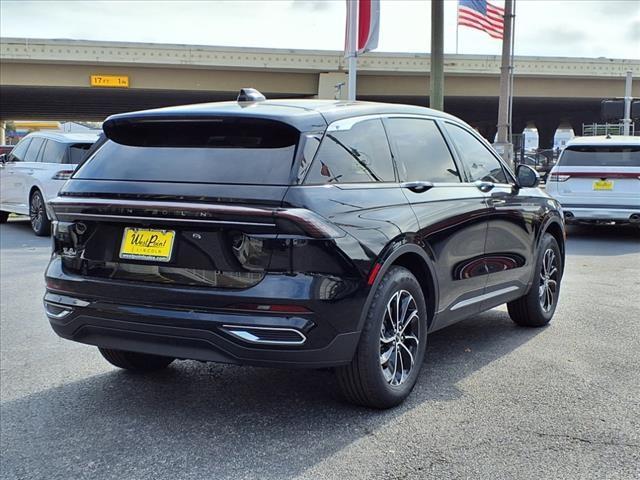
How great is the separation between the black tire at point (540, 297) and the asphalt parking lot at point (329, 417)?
0.16 metres

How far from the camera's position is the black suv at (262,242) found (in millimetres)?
3531

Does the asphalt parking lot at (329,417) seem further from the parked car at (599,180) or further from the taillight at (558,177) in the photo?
the taillight at (558,177)

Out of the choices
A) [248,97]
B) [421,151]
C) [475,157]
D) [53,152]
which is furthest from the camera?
[53,152]

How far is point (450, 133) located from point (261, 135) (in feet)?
5.92

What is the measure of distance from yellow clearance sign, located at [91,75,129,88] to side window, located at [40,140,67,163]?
23.4m

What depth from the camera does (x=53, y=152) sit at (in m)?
12.6

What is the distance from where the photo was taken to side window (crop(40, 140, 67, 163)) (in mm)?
12430

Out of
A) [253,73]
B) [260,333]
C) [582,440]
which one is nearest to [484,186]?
[582,440]

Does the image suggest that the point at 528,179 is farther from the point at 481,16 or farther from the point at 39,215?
the point at 481,16

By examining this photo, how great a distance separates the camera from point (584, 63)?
3894cm

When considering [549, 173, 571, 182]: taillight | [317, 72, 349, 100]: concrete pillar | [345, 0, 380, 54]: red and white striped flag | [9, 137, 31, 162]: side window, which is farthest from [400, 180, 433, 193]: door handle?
[317, 72, 349, 100]: concrete pillar

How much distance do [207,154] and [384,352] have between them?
4.75 ft

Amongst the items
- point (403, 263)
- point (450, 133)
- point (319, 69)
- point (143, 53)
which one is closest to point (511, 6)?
point (450, 133)

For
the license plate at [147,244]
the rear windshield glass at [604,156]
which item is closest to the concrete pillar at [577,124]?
the rear windshield glass at [604,156]
